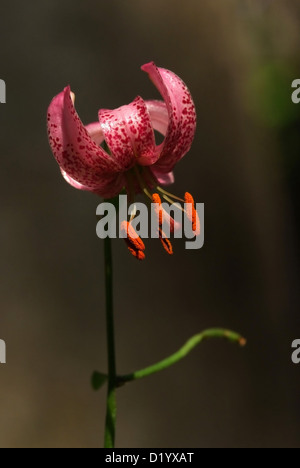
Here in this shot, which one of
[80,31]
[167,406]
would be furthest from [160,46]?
[167,406]

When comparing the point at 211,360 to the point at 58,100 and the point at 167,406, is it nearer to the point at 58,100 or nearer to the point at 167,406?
the point at 167,406

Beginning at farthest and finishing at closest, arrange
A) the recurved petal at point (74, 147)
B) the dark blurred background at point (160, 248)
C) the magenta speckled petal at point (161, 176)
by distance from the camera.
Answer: the dark blurred background at point (160, 248) → the magenta speckled petal at point (161, 176) → the recurved petal at point (74, 147)

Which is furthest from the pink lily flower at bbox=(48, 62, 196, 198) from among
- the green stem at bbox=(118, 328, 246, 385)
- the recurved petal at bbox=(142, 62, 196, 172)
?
the green stem at bbox=(118, 328, 246, 385)

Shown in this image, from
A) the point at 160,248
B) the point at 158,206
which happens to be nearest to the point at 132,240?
the point at 158,206

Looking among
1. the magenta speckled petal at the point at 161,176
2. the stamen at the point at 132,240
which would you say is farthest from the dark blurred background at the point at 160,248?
the stamen at the point at 132,240

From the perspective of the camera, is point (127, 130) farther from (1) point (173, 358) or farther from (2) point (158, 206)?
(1) point (173, 358)

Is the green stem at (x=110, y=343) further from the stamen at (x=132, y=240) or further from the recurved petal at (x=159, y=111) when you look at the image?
the recurved petal at (x=159, y=111)

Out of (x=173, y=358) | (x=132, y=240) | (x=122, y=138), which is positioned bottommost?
(x=173, y=358)
